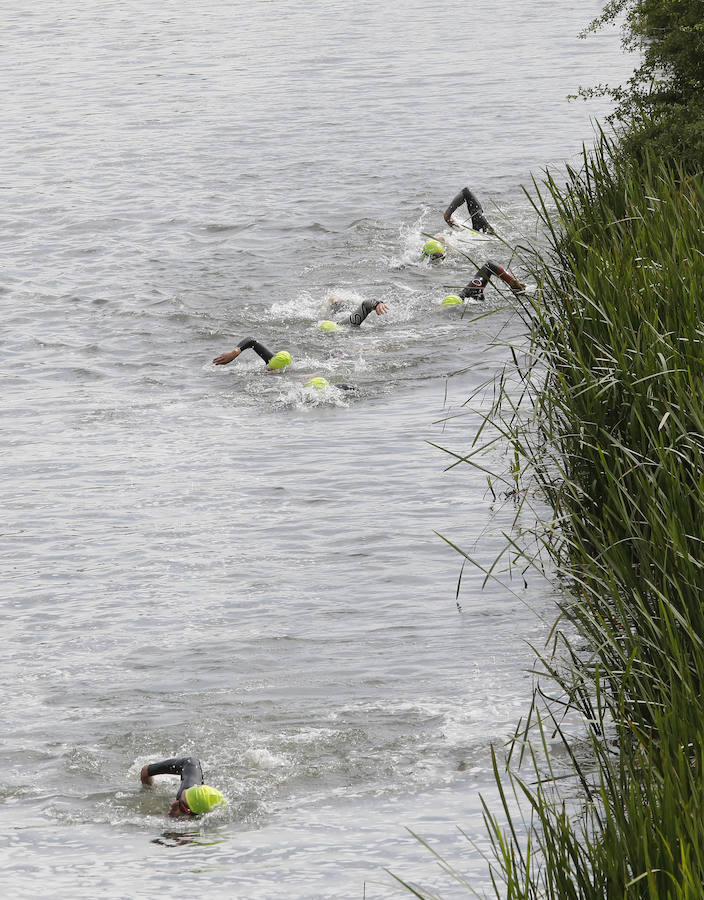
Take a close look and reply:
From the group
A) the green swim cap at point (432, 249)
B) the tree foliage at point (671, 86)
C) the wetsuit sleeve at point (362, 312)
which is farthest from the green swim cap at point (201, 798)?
the green swim cap at point (432, 249)

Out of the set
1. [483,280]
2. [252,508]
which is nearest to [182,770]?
[252,508]

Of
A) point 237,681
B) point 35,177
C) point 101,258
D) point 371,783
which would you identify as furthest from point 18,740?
point 35,177

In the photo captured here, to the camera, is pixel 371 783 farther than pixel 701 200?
No

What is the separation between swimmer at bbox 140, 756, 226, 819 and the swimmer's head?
10.1 m

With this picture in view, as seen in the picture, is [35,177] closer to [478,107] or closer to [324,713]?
[478,107]

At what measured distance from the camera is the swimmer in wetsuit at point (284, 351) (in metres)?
12.5

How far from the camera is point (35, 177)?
20.4 m

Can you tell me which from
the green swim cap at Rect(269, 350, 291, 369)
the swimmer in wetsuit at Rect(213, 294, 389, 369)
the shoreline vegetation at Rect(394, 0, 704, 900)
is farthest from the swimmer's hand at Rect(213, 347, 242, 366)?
the shoreline vegetation at Rect(394, 0, 704, 900)

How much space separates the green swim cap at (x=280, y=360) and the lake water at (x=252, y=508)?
0.15 m

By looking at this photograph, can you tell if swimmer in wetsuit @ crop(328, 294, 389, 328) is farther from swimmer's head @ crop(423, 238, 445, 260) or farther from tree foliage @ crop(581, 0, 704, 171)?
tree foliage @ crop(581, 0, 704, 171)

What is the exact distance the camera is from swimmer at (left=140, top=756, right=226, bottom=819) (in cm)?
606

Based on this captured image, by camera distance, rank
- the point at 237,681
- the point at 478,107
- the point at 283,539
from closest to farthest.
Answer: the point at 237,681, the point at 283,539, the point at 478,107

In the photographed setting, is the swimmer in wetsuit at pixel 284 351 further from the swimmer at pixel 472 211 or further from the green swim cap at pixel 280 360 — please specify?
the swimmer at pixel 472 211

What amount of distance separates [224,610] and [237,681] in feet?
2.88
